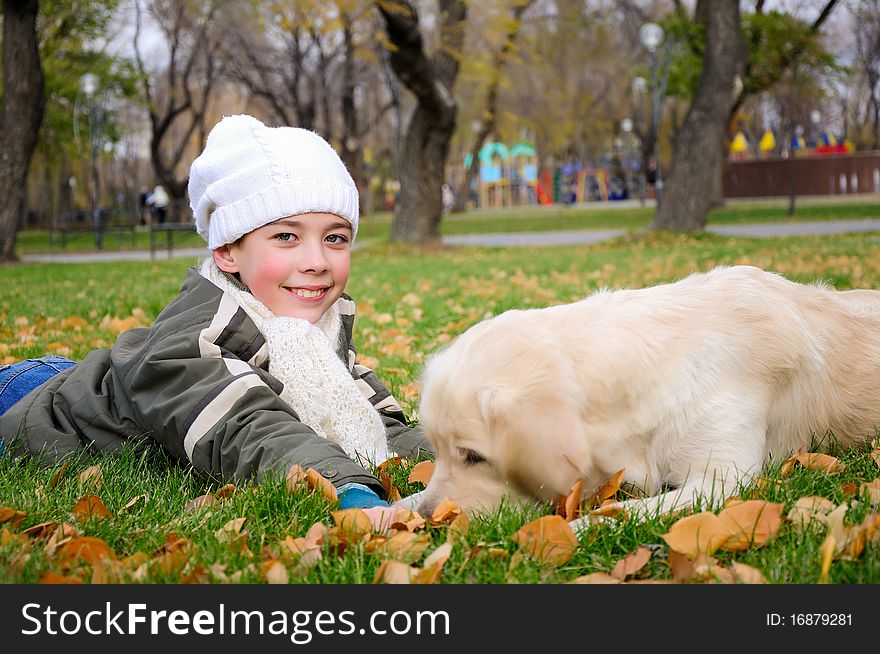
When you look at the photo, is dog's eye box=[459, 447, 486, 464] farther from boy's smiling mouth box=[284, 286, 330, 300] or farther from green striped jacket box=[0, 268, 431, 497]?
boy's smiling mouth box=[284, 286, 330, 300]

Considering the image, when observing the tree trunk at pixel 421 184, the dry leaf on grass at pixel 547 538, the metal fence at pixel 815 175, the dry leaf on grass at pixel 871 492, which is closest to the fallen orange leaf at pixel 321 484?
the dry leaf on grass at pixel 547 538

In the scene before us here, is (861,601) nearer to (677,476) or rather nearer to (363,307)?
(677,476)

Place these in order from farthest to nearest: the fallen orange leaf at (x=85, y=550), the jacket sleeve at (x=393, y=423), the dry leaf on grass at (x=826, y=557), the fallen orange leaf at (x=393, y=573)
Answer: the jacket sleeve at (x=393, y=423), the fallen orange leaf at (x=85, y=550), the fallen orange leaf at (x=393, y=573), the dry leaf on grass at (x=826, y=557)

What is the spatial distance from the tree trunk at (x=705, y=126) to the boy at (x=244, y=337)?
16.6 metres

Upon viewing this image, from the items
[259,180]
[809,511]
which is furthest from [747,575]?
[259,180]

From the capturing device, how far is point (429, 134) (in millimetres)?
19984

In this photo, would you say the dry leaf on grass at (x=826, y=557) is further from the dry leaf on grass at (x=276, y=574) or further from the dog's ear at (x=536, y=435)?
the dry leaf on grass at (x=276, y=574)

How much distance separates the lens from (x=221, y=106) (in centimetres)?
5516

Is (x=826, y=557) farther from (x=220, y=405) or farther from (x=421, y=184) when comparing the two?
(x=421, y=184)

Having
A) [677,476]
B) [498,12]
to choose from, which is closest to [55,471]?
[677,476]

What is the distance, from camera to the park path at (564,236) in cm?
2077

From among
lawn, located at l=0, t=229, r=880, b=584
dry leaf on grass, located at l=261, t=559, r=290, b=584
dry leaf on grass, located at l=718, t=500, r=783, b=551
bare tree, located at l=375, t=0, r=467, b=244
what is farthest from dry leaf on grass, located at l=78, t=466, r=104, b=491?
bare tree, located at l=375, t=0, r=467, b=244

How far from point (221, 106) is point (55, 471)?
55.0 m

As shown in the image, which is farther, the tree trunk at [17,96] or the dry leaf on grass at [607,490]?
the tree trunk at [17,96]
